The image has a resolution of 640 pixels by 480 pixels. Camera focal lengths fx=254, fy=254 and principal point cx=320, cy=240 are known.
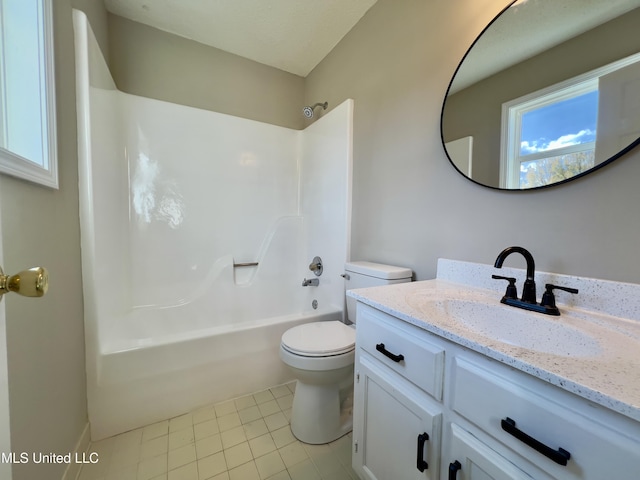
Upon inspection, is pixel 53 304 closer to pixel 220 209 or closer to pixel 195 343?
pixel 195 343

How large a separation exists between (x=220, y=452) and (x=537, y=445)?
134 centimetres

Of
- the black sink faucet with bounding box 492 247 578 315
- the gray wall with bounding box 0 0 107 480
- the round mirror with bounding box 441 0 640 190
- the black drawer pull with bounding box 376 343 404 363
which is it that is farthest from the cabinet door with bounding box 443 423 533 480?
the gray wall with bounding box 0 0 107 480

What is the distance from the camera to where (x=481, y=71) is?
1063 mm

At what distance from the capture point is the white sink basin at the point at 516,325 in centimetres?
67

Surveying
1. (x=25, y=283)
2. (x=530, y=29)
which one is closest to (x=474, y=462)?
(x=25, y=283)

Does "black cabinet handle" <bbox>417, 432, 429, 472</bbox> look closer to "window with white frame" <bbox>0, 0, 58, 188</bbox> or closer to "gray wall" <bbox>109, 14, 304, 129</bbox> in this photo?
"window with white frame" <bbox>0, 0, 58, 188</bbox>

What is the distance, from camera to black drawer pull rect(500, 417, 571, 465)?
44cm

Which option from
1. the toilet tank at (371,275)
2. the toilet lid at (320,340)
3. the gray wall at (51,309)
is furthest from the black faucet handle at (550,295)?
the gray wall at (51,309)

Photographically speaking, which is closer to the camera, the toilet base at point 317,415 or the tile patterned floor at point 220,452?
the tile patterned floor at point 220,452

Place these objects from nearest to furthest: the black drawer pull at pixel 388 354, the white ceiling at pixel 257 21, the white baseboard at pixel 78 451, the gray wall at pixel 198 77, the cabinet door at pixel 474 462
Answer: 1. the cabinet door at pixel 474 462
2. the black drawer pull at pixel 388 354
3. the white baseboard at pixel 78 451
4. the white ceiling at pixel 257 21
5. the gray wall at pixel 198 77

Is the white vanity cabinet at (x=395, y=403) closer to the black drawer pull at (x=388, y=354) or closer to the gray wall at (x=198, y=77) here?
the black drawer pull at (x=388, y=354)

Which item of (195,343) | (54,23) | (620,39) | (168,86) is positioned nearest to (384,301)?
(620,39)

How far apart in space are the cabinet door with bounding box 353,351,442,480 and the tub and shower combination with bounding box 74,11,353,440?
0.86m

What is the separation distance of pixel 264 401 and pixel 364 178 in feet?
5.16
